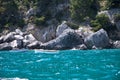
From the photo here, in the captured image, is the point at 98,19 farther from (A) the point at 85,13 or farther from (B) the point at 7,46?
(B) the point at 7,46

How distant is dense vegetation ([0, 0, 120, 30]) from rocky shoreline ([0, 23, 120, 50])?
713 cm

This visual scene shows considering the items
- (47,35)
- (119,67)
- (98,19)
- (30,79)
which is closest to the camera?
(30,79)

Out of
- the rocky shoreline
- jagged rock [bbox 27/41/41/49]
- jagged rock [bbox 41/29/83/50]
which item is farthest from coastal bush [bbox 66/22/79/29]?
jagged rock [bbox 27/41/41/49]

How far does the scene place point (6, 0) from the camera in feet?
267

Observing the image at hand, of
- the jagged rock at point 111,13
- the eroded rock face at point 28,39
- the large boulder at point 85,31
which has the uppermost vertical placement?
the jagged rock at point 111,13

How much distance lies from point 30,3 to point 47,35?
16088 mm

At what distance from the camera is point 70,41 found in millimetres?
62344

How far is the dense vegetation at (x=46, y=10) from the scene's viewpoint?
73062mm

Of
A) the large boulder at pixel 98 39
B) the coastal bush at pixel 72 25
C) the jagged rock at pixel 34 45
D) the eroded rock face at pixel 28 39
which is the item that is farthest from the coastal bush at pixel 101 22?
the eroded rock face at pixel 28 39

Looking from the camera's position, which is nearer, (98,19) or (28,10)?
(98,19)

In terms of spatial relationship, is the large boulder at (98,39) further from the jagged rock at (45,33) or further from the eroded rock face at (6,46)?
the eroded rock face at (6,46)

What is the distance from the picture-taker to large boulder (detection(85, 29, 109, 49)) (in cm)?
6016

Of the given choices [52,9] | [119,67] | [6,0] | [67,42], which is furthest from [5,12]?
[119,67]

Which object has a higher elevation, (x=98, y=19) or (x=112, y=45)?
(x=98, y=19)
